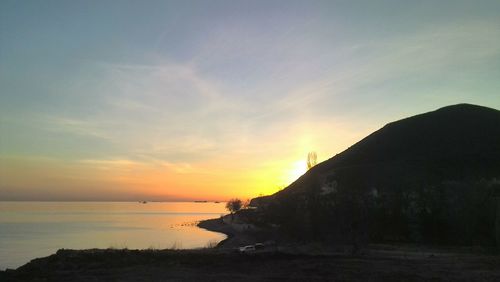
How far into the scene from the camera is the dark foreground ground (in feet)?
74.9

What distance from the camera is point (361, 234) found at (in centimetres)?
4281

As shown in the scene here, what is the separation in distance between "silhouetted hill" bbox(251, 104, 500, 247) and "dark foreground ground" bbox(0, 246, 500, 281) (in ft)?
39.9

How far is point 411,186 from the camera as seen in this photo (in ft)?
229

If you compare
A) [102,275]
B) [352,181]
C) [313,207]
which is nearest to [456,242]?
[313,207]

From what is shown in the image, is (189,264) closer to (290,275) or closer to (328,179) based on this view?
(290,275)

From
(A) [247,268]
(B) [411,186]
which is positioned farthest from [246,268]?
(B) [411,186]

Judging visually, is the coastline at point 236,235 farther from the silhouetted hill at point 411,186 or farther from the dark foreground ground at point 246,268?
the dark foreground ground at point 246,268

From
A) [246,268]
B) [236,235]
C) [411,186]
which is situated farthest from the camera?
[236,235]

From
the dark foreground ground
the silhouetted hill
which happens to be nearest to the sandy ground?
the dark foreground ground

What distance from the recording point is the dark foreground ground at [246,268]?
2284cm

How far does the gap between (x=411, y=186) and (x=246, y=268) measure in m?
49.5

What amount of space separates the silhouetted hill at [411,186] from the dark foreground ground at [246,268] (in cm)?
1217

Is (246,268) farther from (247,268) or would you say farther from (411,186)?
(411,186)

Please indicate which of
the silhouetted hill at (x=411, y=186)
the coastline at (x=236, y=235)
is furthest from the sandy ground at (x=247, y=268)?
the coastline at (x=236, y=235)
